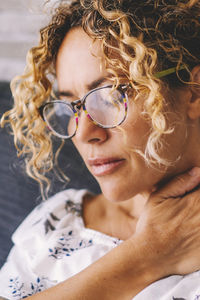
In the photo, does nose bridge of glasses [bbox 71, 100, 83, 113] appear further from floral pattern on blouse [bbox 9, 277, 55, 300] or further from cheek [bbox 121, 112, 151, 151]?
floral pattern on blouse [bbox 9, 277, 55, 300]

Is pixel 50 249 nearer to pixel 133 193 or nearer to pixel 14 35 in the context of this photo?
pixel 133 193

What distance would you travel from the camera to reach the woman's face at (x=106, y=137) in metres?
1.02

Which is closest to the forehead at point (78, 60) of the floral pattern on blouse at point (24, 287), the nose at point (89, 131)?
the nose at point (89, 131)

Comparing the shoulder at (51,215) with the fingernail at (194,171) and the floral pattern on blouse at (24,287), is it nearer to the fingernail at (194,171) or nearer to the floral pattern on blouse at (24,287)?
the floral pattern on blouse at (24,287)

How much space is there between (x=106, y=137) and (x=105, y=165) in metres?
0.09

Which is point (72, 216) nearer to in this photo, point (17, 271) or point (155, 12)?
point (17, 271)

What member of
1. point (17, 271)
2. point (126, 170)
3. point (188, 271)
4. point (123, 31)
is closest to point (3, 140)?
point (17, 271)

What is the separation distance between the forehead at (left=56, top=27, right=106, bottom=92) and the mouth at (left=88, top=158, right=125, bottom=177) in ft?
0.78

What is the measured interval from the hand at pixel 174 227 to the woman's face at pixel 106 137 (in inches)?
2.8

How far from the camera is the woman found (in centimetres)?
100

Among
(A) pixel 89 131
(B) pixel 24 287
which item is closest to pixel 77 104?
(A) pixel 89 131

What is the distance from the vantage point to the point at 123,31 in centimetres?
97

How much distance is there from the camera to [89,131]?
1075 mm

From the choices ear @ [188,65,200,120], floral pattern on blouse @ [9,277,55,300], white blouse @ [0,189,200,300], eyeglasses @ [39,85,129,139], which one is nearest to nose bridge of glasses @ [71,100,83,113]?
eyeglasses @ [39,85,129,139]
